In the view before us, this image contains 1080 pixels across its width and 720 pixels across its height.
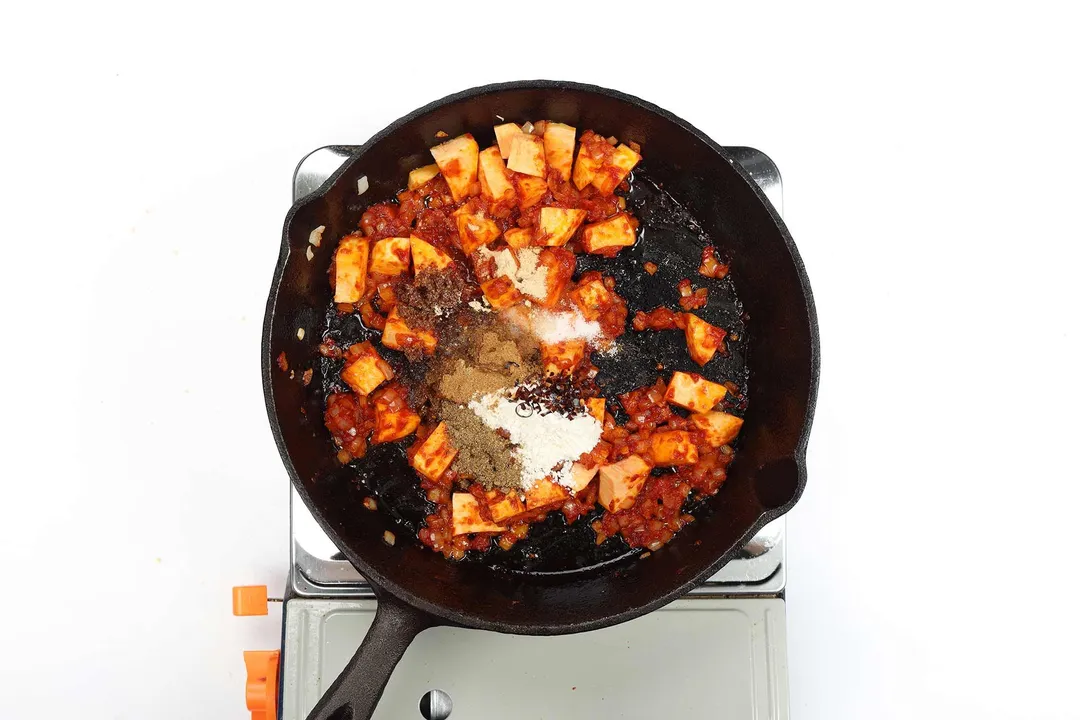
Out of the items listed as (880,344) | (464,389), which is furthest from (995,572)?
(464,389)

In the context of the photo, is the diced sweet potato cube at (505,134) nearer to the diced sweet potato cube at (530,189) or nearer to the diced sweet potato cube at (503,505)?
the diced sweet potato cube at (530,189)

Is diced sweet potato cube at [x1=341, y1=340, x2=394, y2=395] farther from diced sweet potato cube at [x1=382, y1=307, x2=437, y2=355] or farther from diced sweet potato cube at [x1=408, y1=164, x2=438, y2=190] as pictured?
diced sweet potato cube at [x1=408, y1=164, x2=438, y2=190]

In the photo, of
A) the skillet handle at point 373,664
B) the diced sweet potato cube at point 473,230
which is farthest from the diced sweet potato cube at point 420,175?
the skillet handle at point 373,664

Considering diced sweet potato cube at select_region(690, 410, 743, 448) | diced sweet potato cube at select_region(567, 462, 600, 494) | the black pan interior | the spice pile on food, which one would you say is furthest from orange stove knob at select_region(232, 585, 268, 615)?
diced sweet potato cube at select_region(690, 410, 743, 448)

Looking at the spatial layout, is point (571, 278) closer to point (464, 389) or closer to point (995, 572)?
point (464, 389)

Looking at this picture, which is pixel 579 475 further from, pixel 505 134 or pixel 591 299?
pixel 505 134
